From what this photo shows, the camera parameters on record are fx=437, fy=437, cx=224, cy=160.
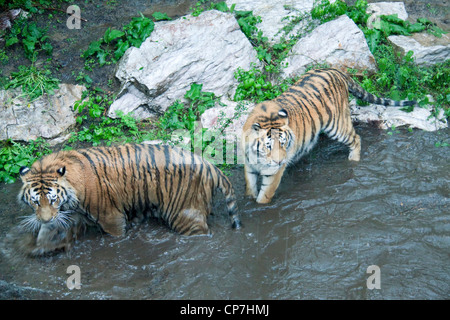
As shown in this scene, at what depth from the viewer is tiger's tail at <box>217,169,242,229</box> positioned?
4.39m

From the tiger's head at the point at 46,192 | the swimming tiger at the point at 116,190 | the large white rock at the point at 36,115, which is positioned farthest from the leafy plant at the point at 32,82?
the tiger's head at the point at 46,192

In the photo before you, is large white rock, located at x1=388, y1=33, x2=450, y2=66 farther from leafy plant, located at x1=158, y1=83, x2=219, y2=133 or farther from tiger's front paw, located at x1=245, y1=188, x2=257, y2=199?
tiger's front paw, located at x1=245, y1=188, x2=257, y2=199

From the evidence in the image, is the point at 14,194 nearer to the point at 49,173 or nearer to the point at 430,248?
the point at 49,173

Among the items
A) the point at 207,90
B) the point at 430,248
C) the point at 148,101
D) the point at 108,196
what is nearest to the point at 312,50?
the point at 207,90

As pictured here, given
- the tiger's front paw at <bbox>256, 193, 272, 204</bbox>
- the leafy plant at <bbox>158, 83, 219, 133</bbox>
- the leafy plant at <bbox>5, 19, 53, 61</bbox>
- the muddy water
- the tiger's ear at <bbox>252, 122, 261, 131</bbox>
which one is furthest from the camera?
the leafy plant at <bbox>5, 19, 53, 61</bbox>

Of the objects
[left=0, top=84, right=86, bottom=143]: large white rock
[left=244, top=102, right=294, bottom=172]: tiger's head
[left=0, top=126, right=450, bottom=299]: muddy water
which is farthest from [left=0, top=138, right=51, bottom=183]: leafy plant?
[left=244, top=102, right=294, bottom=172]: tiger's head

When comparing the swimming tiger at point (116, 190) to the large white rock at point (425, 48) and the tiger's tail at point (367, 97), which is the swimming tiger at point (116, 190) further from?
the large white rock at point (425, 48)

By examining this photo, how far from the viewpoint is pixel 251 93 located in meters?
6.21

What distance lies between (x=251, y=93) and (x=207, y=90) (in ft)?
2.11

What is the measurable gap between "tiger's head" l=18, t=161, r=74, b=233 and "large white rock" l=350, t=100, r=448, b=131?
4166 mm

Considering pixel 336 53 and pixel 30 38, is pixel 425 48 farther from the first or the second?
pixel 30 38

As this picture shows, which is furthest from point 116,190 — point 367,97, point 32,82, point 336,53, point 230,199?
point 336,53

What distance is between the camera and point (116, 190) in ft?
13.7

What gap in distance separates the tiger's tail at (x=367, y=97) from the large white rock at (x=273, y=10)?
5.65ft
